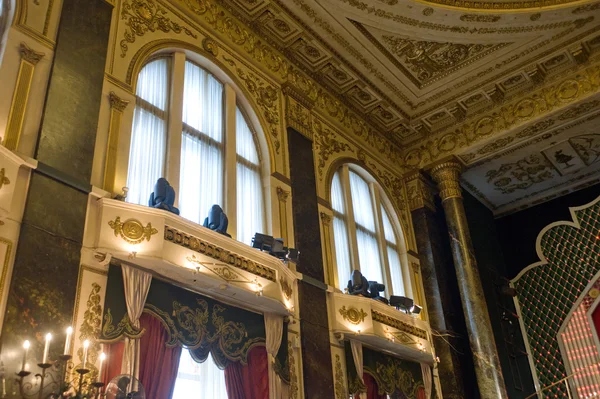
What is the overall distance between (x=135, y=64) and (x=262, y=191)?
2.69 meters

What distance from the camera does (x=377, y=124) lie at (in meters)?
12.6

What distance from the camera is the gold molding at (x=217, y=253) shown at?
652 centimetres

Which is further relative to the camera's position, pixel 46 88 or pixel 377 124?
pixel 377 124

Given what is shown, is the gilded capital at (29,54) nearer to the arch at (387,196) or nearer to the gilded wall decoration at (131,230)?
the gilded wall decoration at (131,230)

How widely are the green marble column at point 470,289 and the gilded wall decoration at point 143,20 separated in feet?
21.1

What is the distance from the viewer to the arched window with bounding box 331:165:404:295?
10.4 meters

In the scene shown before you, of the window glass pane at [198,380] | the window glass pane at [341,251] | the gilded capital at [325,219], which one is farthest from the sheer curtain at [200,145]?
the window glass pane at [341,251]

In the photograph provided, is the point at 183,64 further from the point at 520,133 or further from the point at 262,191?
the point at 520,133

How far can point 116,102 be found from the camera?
7.03 metres

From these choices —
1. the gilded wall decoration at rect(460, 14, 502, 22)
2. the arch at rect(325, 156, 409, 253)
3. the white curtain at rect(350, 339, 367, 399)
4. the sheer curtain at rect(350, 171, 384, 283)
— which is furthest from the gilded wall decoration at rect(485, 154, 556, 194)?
the white curtain at rect(350, 339, 367, 399)

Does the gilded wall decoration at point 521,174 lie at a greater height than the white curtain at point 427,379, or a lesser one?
greater

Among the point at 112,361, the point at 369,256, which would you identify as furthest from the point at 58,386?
the point at 369,256

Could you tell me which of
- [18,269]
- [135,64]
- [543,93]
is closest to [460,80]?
[543,93]

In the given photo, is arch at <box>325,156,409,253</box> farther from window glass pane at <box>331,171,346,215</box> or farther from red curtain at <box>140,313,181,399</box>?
red curtain at <box>140,313,181,399</box>
